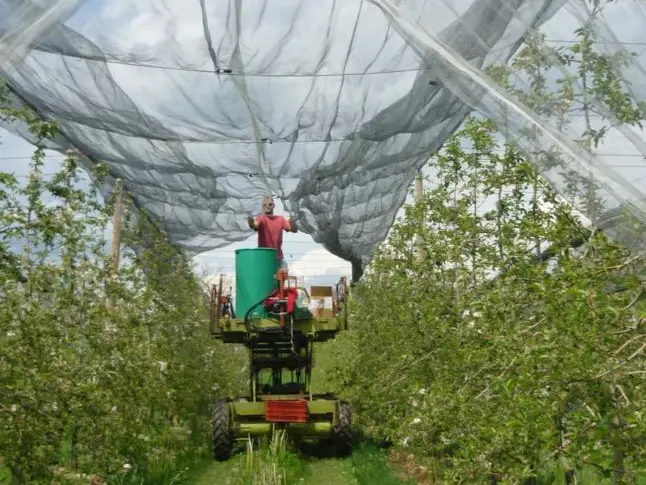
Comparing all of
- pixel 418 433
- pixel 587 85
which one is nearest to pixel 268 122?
pixel 418 433

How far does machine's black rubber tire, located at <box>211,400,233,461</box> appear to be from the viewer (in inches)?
420

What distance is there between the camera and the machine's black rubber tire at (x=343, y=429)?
35.0 ft

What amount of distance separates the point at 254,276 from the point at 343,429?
251 centimetres

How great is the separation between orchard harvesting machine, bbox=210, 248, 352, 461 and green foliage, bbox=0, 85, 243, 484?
832 millimetres

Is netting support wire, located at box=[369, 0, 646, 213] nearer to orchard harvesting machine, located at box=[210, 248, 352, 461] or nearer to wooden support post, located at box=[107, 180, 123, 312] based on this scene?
wooden support post, located at box=[107, 180, 123, 312]

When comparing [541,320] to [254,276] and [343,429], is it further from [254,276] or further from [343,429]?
[343,429]

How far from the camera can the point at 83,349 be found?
24.3ft

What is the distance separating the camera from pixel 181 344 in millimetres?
12828

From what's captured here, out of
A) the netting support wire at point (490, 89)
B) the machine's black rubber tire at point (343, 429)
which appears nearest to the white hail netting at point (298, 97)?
the netting support wire at point (490, 89)

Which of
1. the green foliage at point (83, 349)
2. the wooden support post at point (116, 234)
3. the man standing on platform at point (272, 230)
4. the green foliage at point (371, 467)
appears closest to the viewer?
the green foliage at point (83, 349)

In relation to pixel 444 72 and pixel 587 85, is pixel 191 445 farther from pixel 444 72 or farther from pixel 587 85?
pixel 587 85

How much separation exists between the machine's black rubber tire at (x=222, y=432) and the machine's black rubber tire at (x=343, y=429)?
4.50 ft

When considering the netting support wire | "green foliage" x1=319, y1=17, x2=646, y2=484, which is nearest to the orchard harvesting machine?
"green foliage" x1=319, y1=17, x2=646, y2=484

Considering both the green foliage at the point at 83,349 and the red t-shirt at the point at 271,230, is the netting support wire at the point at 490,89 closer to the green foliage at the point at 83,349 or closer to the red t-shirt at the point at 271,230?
the green foliage at the point at 83,349
